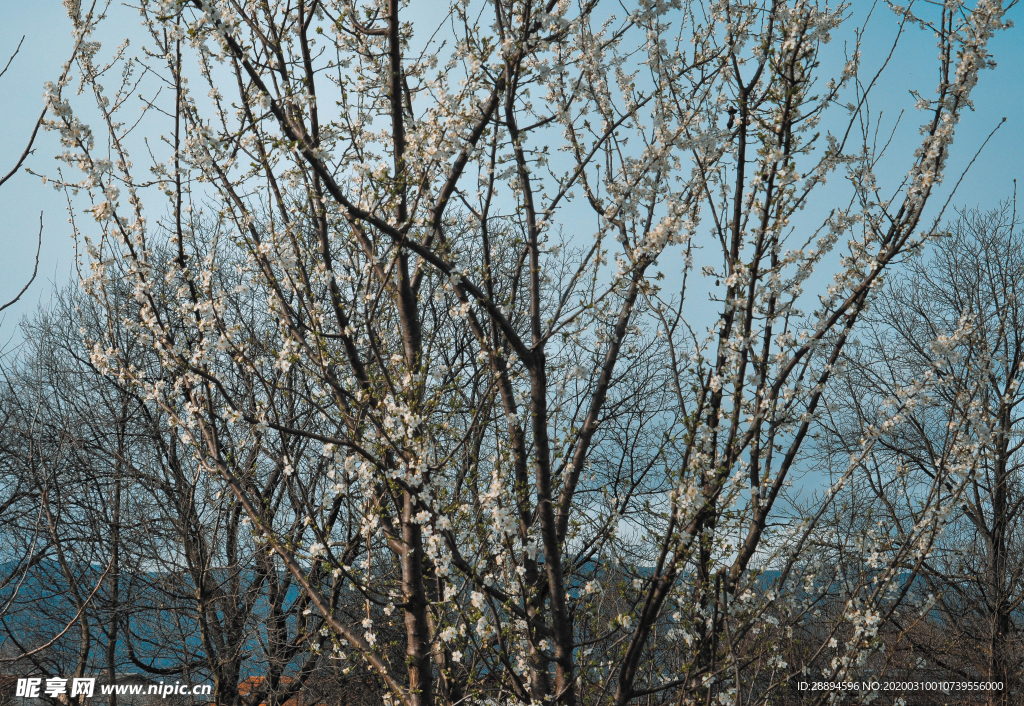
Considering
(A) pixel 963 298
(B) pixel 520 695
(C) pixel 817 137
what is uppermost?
(A) pixel 963 298

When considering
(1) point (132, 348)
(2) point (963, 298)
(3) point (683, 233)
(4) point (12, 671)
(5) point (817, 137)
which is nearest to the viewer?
(3) point (683, 233)

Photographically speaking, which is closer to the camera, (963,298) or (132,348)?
(132,348)

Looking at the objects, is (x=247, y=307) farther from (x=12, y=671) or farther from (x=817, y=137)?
(x=817, y=137)

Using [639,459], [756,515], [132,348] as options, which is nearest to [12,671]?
[132,348]

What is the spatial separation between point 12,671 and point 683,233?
13.5m

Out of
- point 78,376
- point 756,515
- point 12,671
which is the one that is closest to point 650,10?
point 756,515

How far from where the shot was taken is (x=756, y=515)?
9.83 ft

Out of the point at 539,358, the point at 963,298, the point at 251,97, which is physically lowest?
the point at 539,358

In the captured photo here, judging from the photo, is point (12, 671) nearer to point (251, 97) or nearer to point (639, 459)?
point (639, 459)

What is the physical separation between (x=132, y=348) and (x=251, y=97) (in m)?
8.79

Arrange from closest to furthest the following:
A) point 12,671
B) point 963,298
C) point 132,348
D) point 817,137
→ point 817,137 → point 132,348 → point 12,671 → point 963,298

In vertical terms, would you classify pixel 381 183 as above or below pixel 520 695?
above

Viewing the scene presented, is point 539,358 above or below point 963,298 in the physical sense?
below

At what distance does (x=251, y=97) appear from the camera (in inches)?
127
